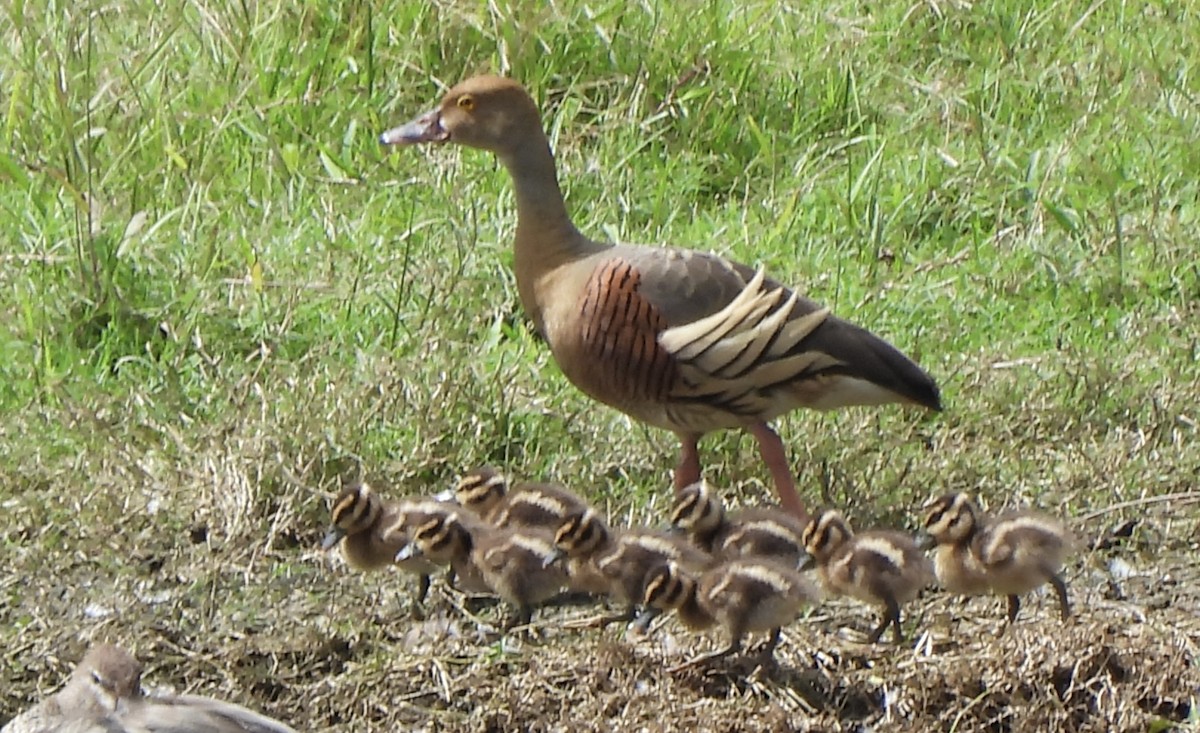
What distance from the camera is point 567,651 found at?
4.73 m

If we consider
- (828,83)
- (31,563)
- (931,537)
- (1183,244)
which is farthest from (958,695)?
(828,83)

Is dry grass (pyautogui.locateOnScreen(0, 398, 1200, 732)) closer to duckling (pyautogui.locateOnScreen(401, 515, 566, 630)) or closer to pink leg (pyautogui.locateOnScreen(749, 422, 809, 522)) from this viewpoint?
duckling (pyautogui.locateOnScreen(401, 515, 566, 630))

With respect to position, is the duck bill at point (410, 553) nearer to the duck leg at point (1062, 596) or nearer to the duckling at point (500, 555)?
the duckling at point (500, 555)

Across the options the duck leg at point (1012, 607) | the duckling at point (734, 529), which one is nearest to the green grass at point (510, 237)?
the duckling at point (734, 529)

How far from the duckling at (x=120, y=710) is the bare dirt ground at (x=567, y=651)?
59 cm

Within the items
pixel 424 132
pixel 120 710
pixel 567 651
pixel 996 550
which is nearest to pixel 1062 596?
pixel 996 550

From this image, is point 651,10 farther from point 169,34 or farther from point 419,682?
point 419,682

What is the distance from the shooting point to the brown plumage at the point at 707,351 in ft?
17.6

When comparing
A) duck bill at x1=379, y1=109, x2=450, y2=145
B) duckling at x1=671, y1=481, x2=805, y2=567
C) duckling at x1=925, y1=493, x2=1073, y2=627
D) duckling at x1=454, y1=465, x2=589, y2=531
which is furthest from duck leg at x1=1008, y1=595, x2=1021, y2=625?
duck bill at x1=379, y1=109, x2=450, y2=145

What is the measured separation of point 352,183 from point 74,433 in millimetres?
1679

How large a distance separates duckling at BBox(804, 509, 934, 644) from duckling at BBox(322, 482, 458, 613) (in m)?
0.90

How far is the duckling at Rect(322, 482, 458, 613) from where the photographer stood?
16.1ft

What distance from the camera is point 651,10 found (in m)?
7.93

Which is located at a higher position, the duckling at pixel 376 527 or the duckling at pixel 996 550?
the duckling at pixel 376 527
